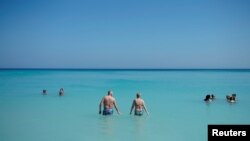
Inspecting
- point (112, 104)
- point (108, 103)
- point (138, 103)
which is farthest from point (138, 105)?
point (108, 103)

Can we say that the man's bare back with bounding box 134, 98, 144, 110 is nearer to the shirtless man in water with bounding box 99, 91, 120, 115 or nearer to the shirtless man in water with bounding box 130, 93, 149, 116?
the shirtless man in water with bounding box 130, 93, 149, 116

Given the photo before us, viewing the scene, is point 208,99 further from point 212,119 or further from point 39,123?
point 39,123

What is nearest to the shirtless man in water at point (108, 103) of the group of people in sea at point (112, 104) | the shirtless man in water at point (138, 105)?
the group of people in sea at point (112, 104)

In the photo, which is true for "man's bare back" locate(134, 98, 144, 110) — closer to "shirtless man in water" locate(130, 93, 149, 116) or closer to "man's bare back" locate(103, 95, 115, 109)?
"shirtless man in water" locate(130, 93, 149, 116)

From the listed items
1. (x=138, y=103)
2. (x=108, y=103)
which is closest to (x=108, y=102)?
(x=108, y=103)

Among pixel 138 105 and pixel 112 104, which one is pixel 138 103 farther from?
pixel 112 104

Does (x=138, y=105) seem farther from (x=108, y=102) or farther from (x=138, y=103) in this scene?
(x=108, y=102)

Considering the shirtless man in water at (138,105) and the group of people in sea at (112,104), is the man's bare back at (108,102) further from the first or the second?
the shirtless man in water at (138,105)

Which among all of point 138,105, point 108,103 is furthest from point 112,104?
point 138,105

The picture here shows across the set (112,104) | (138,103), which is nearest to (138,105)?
(138,103)

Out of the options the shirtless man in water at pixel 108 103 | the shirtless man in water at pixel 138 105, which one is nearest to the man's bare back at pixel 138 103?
the shirtless man in water at pixel 138 105

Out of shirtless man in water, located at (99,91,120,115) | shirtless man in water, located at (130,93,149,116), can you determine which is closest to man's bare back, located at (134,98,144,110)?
shirtless man in water, located at (130,93,149,116)

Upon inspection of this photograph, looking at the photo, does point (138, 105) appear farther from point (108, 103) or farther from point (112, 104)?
point (108, 103)

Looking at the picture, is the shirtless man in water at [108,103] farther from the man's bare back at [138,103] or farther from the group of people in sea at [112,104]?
the man's bare back at [138,103]
